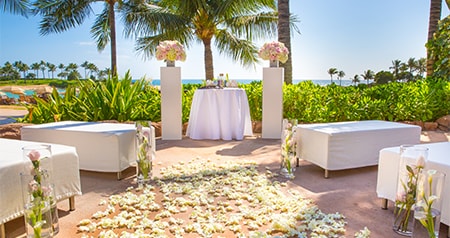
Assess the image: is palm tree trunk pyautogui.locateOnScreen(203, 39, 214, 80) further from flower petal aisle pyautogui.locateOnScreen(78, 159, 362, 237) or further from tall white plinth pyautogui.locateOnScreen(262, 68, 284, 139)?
flower petal aisle pyautogui.locateOnScreen(78, 159, 362, 237)

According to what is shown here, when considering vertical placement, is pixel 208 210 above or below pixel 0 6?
below

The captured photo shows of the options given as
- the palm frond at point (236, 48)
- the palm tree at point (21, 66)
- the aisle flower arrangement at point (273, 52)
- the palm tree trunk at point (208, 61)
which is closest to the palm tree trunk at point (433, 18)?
the aisle flower arrangement at point (273, 52)

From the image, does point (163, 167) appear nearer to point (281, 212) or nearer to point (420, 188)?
point (281, 212)

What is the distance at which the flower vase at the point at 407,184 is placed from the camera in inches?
82.6

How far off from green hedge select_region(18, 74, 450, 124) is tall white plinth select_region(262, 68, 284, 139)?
54 centimetres

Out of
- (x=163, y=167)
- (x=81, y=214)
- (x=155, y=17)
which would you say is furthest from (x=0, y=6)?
(x=81, y=214)

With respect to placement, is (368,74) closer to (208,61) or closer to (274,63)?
(208,61)

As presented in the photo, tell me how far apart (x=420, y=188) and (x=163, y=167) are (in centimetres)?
283

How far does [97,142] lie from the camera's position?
350cm

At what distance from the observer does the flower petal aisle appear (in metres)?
2.34

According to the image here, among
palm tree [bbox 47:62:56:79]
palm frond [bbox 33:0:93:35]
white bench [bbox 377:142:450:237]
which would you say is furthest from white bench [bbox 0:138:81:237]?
palm tree [bbox 47:62:56:79]

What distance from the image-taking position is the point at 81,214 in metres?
2.65

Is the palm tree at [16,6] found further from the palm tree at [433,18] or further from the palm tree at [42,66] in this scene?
the palm tree at [433,18]

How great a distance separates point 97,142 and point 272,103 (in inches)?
130
